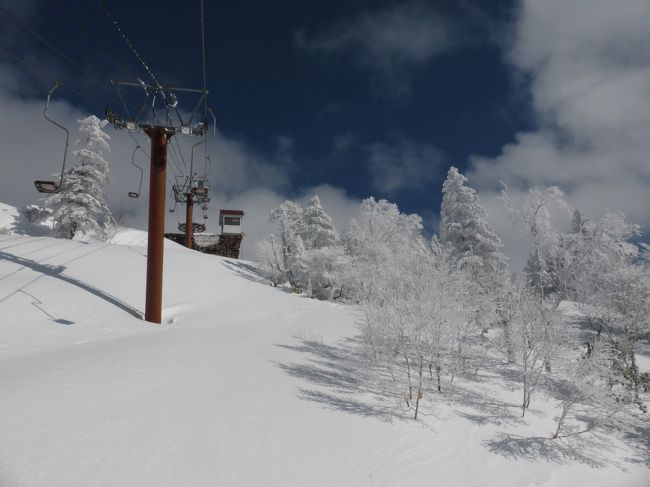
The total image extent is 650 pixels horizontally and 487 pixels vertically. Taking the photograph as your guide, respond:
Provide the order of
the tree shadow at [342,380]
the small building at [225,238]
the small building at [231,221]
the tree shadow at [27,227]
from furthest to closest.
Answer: the small building at [231,221] < the small building at [225,238] < the tree shadow at [27,227] < the tree shadow at [342,380]

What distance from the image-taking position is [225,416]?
20.8 feet

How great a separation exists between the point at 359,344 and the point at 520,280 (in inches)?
311

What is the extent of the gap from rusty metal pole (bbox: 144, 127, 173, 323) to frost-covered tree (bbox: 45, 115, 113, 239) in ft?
62.4

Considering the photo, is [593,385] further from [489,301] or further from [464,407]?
[489,301]

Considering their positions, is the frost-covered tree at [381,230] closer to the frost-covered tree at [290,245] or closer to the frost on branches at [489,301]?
the frost on branches at [489,301]

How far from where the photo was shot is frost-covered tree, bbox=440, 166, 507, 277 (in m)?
22.7

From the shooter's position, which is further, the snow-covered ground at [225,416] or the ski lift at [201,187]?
the ski lift at [201,187]

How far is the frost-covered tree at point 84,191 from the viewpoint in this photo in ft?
92.4

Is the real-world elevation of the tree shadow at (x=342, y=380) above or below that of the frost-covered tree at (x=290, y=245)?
below

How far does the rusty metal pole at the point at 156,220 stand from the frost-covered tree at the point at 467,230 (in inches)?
704

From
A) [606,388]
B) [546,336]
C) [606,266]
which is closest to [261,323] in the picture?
[546,336]

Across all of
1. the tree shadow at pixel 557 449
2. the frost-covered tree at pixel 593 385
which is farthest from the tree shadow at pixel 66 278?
the frost-covered tree at pixel 593 385

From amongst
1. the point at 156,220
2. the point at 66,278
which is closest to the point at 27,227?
the point at 66,278

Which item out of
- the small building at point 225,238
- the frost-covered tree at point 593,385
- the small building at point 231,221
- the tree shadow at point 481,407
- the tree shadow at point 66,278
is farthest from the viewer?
the small building at point 231,221
